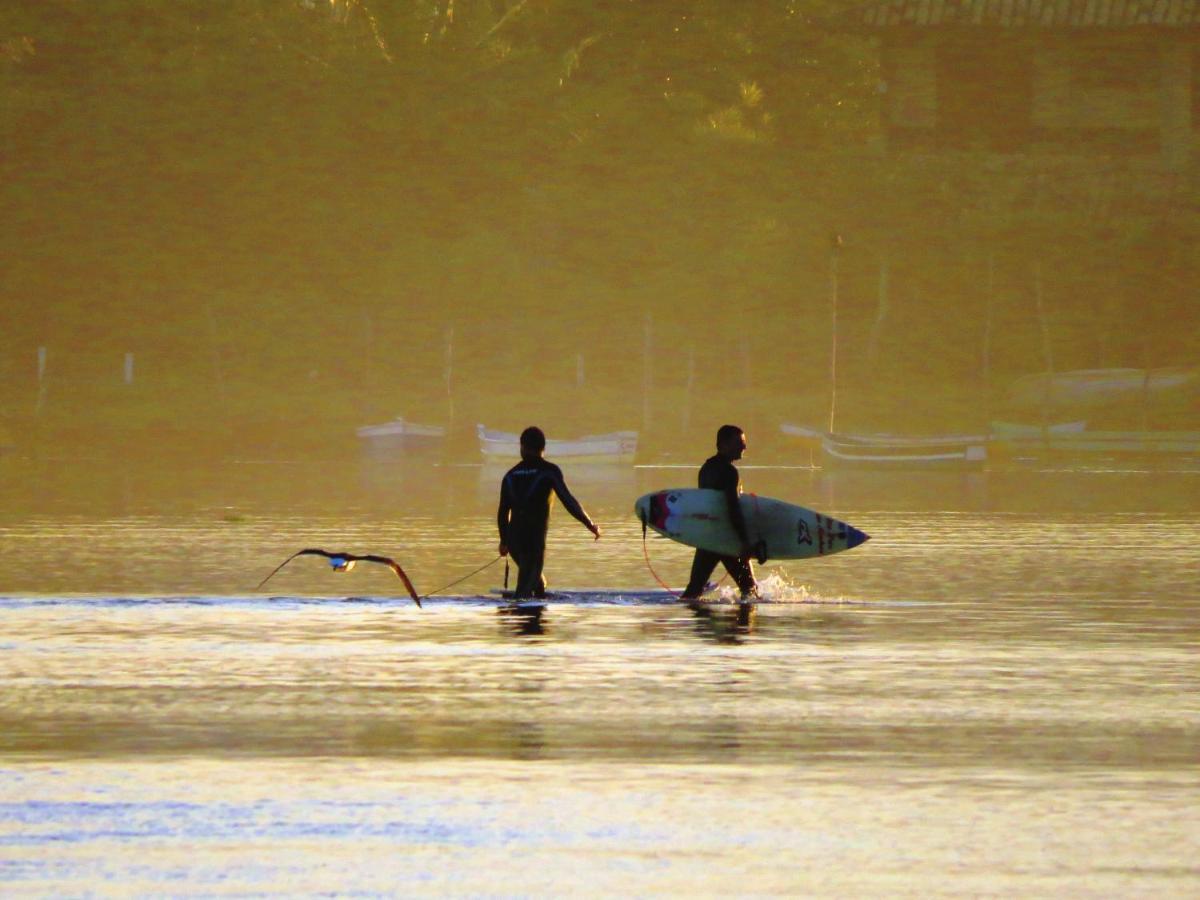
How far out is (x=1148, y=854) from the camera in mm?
9633

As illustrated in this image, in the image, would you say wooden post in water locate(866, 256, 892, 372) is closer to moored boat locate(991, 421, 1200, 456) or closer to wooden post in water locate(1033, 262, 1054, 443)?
wooden post in water locate(1033, 262, 1054, 443)

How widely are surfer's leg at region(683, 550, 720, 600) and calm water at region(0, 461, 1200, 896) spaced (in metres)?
0.57

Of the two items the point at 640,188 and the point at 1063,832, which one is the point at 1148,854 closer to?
the point at 1063,832

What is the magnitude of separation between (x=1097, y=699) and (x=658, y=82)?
2149 inches

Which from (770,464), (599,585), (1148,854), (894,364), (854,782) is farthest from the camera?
(894,364)

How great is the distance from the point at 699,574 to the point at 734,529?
812 millimetres

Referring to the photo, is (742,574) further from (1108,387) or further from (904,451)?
(1108,387)

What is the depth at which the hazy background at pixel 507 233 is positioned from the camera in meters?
63.7

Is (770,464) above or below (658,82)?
below

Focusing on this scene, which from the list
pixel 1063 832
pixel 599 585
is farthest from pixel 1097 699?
pixel 599 585

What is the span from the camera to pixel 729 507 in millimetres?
20453

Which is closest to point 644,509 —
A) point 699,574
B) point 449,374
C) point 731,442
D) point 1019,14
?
point 699,574

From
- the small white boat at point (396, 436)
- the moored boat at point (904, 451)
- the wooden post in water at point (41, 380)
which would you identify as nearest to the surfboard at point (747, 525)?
the moored boat at point (904, 451)

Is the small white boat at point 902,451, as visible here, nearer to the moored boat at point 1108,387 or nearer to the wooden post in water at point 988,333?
the wooden post in water at point 988,333
